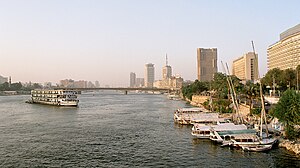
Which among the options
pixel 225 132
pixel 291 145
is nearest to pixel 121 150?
pixel 225 132

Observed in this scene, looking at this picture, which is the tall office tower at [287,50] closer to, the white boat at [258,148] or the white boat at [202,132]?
the white boat at [202,132]

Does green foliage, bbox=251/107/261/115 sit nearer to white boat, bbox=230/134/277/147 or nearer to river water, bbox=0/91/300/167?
river water, bbox=0/91/300/167

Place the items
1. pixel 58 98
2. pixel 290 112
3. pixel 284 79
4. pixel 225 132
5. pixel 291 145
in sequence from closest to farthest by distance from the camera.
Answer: pixel 291 145, pixel 290 112, pixel 225 132, pixel 284 79, pixel 58 98

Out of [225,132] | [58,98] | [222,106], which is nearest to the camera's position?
[225,132]

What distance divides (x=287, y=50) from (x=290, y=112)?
7974 centimetres

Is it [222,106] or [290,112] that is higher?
[290,112]

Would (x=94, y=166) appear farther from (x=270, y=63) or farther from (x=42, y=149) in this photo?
(x=270, y=63)

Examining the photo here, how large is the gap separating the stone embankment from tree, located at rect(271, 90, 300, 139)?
3.66 ft

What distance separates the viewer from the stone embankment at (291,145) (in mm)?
25691

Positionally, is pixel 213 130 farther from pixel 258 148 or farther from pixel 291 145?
pixel 291 145

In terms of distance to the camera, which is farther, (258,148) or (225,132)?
(225,132)

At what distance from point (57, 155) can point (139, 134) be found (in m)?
12.0

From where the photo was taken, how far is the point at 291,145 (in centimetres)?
2689

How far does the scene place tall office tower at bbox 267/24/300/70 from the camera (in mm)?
94062
